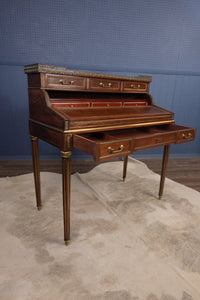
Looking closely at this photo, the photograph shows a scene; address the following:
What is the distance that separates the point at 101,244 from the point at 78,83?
152 cm

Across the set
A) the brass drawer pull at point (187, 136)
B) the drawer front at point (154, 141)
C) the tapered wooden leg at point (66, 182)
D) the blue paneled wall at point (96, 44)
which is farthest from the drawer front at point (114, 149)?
the blue paneled wall at point (96, 44)

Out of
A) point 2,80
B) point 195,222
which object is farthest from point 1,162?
point 195,222

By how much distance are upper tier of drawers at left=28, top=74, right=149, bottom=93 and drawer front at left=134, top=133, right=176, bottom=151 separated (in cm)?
66

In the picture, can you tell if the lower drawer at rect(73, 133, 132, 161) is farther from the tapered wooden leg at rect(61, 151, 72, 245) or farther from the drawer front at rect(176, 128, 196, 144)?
the drawer front at rect(176, 128, 196, 144)

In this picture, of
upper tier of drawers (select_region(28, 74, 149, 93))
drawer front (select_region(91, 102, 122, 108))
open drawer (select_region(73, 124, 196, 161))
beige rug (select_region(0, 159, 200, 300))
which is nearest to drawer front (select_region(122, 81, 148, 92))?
upper tier of drawers (select_region(28, 74, 149, 93))

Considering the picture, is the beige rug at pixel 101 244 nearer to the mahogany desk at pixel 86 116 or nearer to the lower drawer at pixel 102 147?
the mahogany desk at pixel 86 116

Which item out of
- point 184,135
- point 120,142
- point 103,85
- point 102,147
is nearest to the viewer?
point 102,147

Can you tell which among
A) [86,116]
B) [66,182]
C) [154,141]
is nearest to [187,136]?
[154,141]

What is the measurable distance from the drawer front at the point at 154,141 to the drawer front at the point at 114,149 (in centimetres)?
13

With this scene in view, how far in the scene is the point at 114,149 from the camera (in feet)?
5.44

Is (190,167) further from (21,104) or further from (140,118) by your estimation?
(21,104)

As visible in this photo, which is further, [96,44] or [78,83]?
[96,44]

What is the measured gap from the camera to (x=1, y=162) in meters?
4.05

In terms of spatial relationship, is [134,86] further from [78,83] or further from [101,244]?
[101,244]
